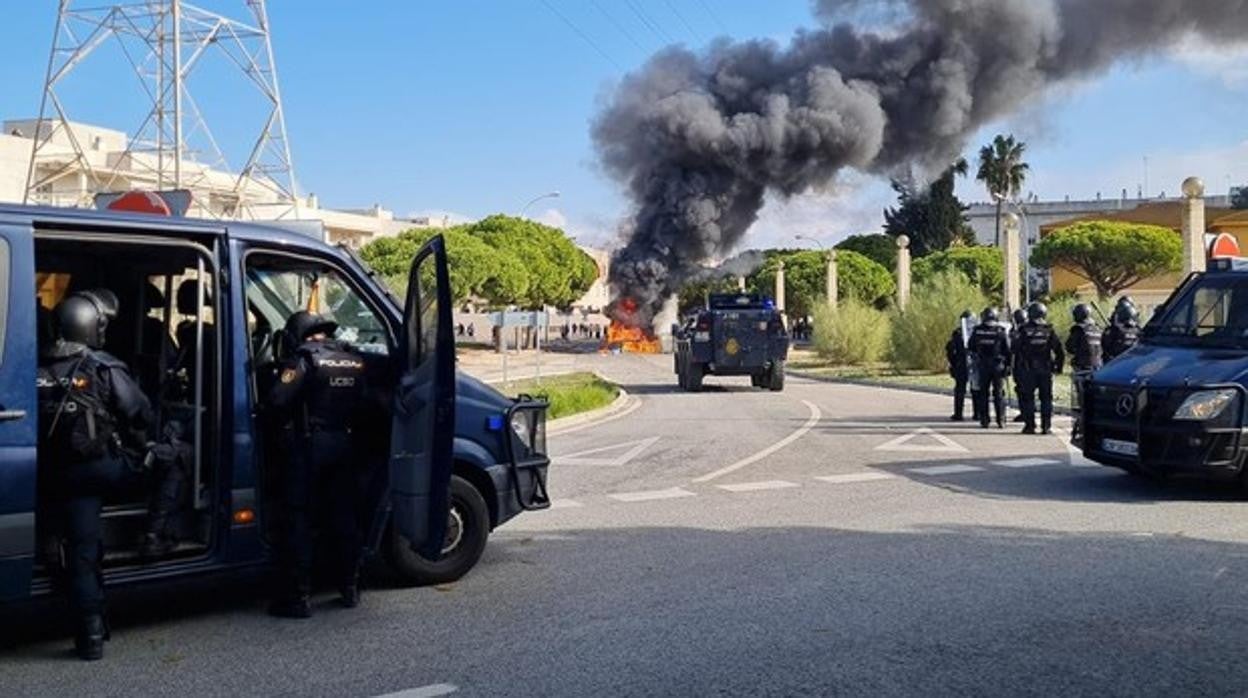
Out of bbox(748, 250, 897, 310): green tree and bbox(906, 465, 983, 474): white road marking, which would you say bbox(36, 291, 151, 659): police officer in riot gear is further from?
bbox(748, 250, 897, 310): green tree

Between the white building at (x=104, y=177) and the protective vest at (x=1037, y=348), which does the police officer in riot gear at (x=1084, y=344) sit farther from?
the white building at (x=104, y=177)

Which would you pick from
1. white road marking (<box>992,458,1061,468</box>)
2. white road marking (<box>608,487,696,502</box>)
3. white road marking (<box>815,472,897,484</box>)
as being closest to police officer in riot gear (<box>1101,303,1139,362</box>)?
white road marking (<box>992,458,1061,468</box>)

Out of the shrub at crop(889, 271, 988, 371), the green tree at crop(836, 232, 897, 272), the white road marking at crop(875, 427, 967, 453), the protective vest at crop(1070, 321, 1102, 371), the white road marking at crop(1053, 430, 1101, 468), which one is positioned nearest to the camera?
the white road marking at crop(1053, 430, 1101, 468)

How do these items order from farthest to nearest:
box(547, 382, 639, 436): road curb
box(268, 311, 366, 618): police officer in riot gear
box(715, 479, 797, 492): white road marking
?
box(547, 382, 639, 436): road curb < box(715, 479, 797, 492): white road marking < box(268, 311, 366, 618): police officer in riot gear

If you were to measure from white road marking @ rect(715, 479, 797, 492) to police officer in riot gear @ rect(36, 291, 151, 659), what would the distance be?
6.34m

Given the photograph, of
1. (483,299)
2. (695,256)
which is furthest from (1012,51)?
(483,299)

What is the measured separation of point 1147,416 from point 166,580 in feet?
24.4

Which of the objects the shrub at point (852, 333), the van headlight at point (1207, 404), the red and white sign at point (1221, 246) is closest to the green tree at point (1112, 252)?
the shrub at point (852, 333)

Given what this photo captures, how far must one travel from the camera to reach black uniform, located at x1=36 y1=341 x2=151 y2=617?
201 inches

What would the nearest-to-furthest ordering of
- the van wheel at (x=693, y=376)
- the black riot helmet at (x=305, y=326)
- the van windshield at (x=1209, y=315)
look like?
the black riot helmet at (x=305, y=326) → the van windshield at (x=1209, y=315) → the van wheel at (x=693, y=376)

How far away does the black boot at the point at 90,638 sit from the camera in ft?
17.1

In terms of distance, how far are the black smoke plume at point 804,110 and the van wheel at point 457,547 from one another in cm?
3489

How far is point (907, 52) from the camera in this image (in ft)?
142

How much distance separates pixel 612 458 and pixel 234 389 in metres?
8.05
